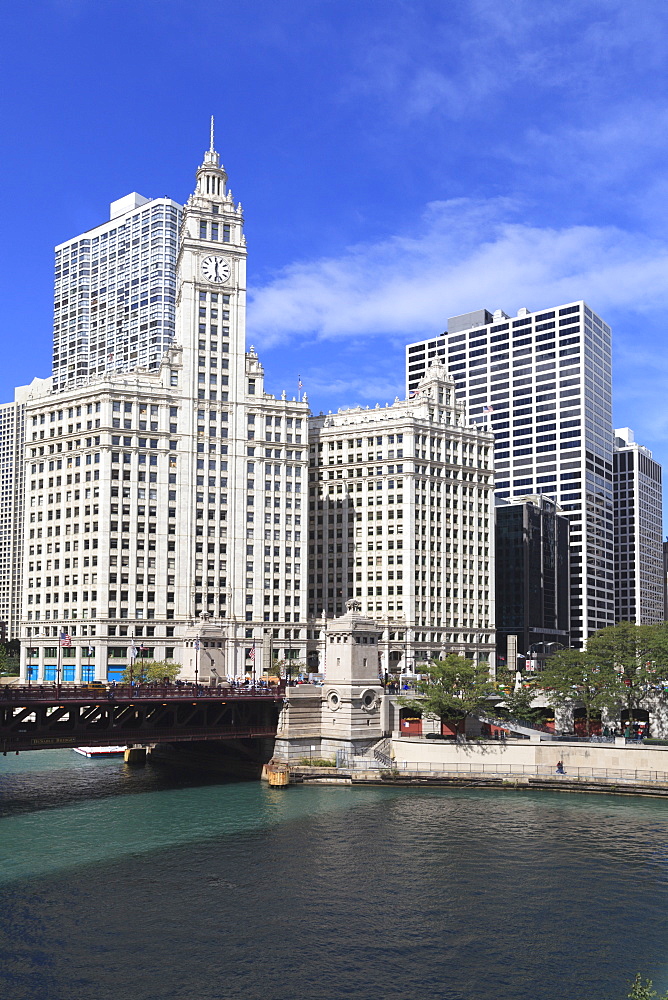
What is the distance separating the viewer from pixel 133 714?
4163 inches

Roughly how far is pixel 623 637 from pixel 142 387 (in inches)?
3838

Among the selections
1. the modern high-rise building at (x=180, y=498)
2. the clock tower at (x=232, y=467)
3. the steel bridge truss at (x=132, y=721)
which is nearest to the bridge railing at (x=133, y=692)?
the steel bridge truss at (x=132, y=721)

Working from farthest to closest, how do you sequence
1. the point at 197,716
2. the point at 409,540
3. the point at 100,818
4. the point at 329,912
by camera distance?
the point at 409,540, the point at 197,716, the point at 100,818, the point at 329,912

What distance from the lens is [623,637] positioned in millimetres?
126688

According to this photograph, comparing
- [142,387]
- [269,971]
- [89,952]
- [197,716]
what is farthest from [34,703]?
[142,387]

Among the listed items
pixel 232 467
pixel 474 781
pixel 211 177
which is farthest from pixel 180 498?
pixel 474 781

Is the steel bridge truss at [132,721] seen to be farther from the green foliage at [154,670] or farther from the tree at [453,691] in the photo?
the green foliage at [154,670]

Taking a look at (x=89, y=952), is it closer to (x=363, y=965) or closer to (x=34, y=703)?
(x=363, y=965)

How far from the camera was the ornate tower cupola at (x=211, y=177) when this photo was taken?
196750 millimetres

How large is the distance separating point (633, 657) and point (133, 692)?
62202 millimetres

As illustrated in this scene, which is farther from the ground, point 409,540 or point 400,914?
point 409,540

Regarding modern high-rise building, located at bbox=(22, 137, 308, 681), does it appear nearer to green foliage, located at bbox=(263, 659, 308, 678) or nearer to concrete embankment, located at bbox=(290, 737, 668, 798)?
green foliage, located at bbox=(263, 659, 308, 678)

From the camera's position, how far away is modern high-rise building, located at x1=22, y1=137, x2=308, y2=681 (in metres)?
176

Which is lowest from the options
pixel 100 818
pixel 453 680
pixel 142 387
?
pixel 100 818
